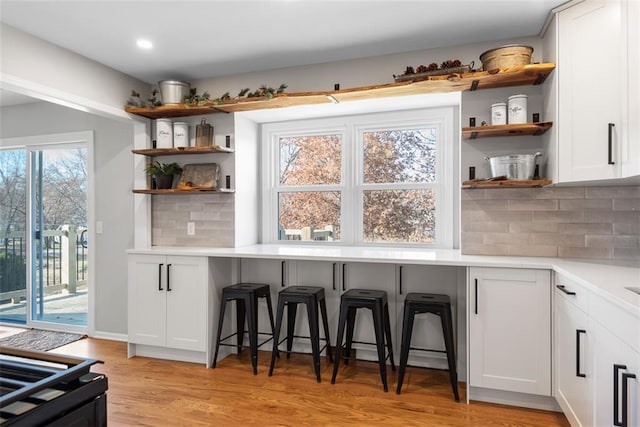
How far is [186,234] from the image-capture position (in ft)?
12.3

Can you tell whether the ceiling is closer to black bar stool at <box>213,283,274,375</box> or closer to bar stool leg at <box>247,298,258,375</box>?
black bar stool at <box>213,283,274,375</box>

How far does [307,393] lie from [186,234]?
6.19 feet

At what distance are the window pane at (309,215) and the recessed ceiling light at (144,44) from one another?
1.67 metres

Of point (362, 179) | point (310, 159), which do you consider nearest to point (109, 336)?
point (310, 159)

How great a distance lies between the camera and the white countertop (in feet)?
5.59

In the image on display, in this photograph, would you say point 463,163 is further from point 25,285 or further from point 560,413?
point 25,285

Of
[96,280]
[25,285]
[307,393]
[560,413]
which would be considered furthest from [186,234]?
[560,413]

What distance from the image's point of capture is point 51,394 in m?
0.72

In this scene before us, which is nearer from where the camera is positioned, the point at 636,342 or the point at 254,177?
the point at 636,342

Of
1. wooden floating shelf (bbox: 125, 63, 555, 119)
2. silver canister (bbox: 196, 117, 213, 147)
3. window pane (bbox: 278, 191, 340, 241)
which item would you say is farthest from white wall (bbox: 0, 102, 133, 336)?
window pane (bbox: 278, 191, 340, 241)

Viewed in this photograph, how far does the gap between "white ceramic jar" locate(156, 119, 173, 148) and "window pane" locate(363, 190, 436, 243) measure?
6.12 feet

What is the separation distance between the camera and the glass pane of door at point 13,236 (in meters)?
4.53

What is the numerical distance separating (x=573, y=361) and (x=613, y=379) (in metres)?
0.54

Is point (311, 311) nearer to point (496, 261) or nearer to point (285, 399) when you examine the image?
point (285, 399)
